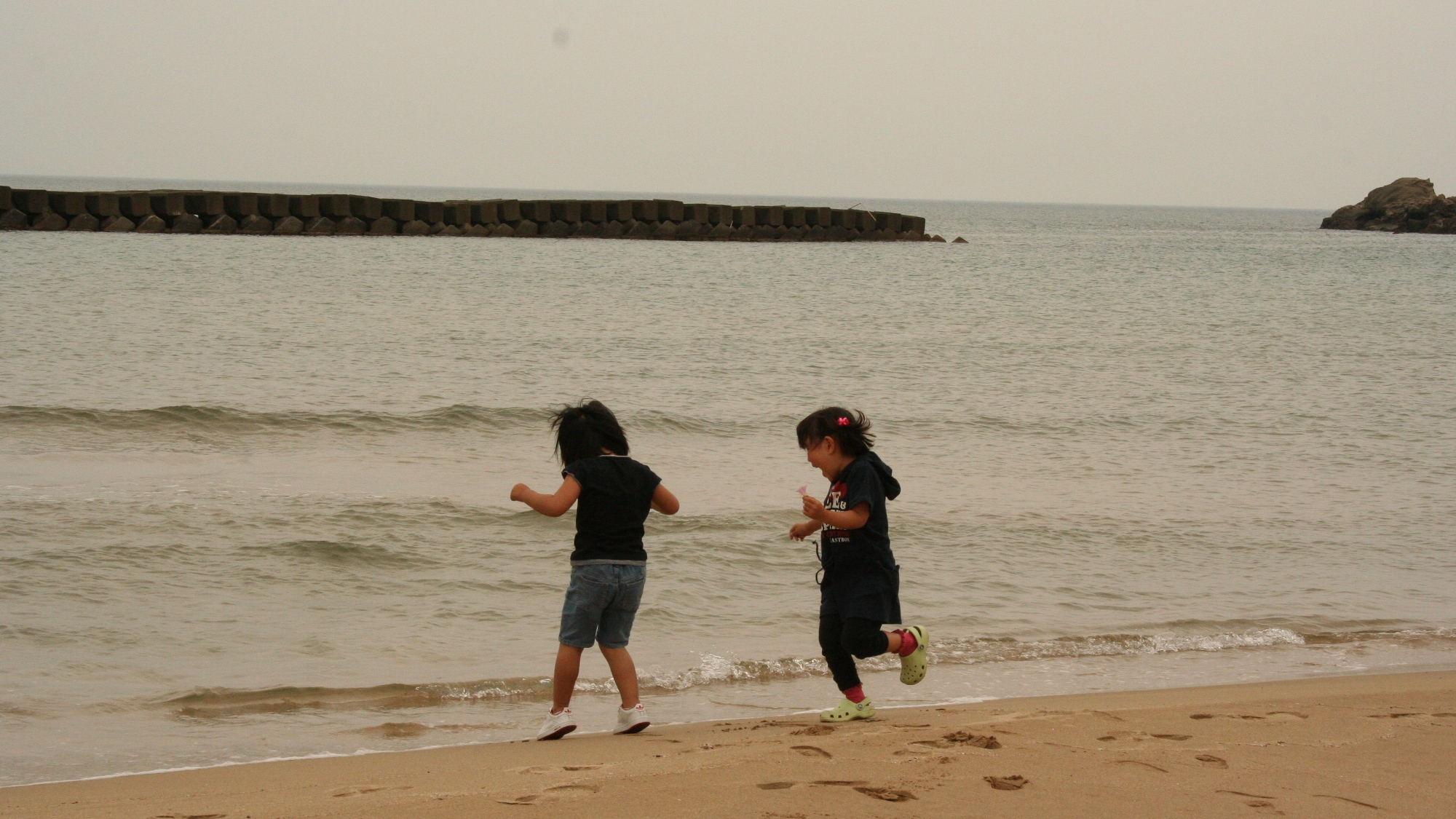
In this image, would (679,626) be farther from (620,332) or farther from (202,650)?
(620,332)

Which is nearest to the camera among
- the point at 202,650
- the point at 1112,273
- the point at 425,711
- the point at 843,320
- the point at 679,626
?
the point at 425,711

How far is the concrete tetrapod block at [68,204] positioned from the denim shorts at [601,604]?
46.4 m

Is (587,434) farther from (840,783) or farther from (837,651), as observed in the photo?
(840,783)

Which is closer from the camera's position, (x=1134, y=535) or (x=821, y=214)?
(x=1134, y=535)

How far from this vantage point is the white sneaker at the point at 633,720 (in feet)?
14.7

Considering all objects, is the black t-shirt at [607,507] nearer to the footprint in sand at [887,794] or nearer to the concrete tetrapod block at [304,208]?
the footprint in sand at [887,794]

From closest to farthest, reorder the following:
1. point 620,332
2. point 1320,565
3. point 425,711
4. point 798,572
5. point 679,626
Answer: point 425,711
point 679,626
point 798,572
point 1320,565
point 620,332

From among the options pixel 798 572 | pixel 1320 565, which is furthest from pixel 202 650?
pixel 1320 565

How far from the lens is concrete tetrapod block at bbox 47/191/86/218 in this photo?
44.4 meters

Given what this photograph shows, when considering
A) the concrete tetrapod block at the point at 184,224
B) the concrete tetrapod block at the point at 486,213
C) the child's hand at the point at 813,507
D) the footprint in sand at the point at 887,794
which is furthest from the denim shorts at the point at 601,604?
the concrete tetrapod block at the point at 486,213

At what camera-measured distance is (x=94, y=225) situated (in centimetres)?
4434

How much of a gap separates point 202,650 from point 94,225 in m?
44.0

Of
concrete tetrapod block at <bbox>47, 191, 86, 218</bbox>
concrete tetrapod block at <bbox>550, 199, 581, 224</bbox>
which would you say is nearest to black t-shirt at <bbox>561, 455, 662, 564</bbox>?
concrete tetrapod block at <bbox>47, 191, 86, 218</bbox>

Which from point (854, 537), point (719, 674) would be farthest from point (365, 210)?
point (854, 537)
